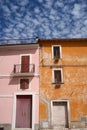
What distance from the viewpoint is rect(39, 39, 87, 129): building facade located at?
21.0m

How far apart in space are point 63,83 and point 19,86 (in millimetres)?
4668

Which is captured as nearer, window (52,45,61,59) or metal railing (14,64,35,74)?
metal railing (14,64,35,74)

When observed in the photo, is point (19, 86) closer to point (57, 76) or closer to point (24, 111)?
point (24, 111)

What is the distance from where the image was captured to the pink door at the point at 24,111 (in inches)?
838

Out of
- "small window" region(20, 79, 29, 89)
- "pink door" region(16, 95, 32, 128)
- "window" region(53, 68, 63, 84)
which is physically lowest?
"pink door" region(16, 95, 32, 128)

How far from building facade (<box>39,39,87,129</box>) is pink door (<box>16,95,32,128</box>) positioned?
4.26 ft

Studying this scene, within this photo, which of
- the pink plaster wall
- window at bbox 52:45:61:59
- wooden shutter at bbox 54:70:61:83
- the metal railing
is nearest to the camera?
the pink plaster wall

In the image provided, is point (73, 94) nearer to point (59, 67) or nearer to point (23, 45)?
point (59, 67)

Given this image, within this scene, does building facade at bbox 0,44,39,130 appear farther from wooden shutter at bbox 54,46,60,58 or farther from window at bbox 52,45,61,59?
wooden shutter at bbox 54,46,60,58

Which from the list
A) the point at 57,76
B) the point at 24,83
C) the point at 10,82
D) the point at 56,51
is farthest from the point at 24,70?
the point at 56,51

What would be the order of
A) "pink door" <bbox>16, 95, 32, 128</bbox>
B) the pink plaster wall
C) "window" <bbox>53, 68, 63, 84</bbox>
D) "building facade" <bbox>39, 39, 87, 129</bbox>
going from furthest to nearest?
"window" <bbox>53, 68, 63, 84</bbox> < the pink plaster wall < "pink door" <bbox>16, 95, 32, 128</bbox> < "building facade" <bbox>39, 39, 87, 129</bbox>

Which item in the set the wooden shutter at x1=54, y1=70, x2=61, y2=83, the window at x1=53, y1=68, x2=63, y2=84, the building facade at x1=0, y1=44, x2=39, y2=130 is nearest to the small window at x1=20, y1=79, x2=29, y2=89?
the building facade at x1=0, y1=44, x2=39, y2=130

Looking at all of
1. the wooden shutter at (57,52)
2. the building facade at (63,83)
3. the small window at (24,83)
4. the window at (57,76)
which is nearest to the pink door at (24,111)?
the small window at (24,83)

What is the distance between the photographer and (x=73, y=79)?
72.7ft
